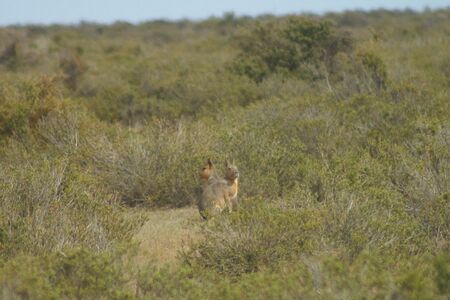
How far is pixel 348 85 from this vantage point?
1930cm

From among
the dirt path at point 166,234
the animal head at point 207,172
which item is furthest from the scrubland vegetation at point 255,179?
the animal head at point 207,172

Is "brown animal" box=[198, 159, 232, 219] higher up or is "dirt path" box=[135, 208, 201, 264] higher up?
"brown animal" box=[198, 159, 232, 219]

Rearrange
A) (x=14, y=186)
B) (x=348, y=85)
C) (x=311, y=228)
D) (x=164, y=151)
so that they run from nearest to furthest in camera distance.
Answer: (x=311, y=228), (x=14, y=186), (x=164, y=151), (x=348, y=85)

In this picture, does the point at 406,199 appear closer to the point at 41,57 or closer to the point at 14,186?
the point at 14,186

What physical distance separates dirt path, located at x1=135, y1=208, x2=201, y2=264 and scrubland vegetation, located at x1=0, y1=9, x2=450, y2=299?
0.18 meters

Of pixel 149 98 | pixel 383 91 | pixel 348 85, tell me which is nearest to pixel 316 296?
pixel 383 91

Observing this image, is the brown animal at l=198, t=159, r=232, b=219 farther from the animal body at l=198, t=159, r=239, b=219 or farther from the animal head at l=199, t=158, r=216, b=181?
the animal head at l=199, t=158, r=216, b=181

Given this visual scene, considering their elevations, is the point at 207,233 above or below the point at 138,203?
above

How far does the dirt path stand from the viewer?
9.10 meters

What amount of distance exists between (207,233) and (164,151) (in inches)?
192

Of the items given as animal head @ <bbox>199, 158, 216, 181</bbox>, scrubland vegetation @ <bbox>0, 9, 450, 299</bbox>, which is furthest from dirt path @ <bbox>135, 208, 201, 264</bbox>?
animal head @ <bbox>199, 158, 216, 181</bbox>

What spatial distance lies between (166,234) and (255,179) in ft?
6.75

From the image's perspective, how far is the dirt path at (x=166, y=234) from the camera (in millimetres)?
9102

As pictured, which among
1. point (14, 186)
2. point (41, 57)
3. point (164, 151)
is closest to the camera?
point (14, 186)
